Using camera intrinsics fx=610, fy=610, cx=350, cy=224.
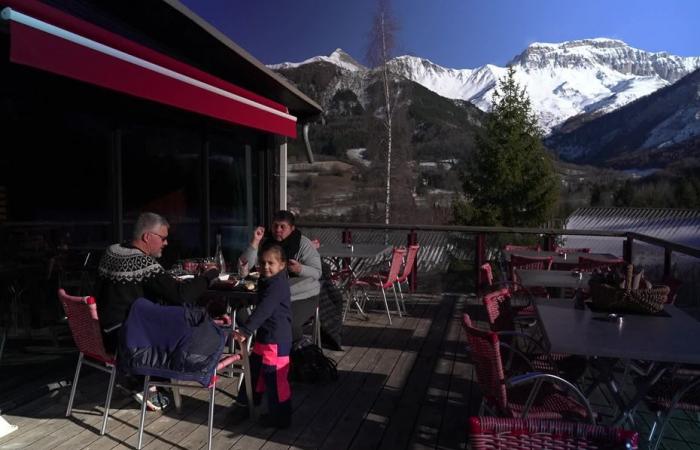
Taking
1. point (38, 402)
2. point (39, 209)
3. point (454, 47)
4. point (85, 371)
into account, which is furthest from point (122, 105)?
point (454, 47)

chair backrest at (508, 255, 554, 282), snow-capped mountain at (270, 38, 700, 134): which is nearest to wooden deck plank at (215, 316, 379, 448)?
chair backrest at (508, 255, 554, 282)

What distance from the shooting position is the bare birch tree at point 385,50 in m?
27.4

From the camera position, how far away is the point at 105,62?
124 inches

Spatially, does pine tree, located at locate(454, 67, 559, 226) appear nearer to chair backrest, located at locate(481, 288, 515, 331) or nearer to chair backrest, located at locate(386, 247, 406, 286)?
chair backrest, located at locate(386, 247, 406, 286)

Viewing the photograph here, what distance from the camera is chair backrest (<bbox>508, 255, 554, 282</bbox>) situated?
568 centimetres

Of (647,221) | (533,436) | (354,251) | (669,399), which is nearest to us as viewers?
(533,436)

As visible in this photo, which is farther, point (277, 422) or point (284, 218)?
point (284, 218)

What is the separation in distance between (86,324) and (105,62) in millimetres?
1355

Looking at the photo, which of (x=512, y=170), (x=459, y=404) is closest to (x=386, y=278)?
(x=459, y=404)

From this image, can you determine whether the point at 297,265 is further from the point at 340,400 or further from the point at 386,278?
the point at 386,278

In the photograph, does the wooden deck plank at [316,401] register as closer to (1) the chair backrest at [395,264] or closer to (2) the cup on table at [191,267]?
(1) the chair backrest at [395,264]

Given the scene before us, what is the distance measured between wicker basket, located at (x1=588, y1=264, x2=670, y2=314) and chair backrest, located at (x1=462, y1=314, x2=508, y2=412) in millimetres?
956

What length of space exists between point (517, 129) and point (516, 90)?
7.85 ft

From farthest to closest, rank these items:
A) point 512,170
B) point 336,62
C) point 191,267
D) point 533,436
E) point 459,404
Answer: point 512,170, point 336,62, point 191,267, point 459,404, point 533,436
